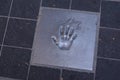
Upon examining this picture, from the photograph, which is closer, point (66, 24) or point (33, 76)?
point (33, 76)

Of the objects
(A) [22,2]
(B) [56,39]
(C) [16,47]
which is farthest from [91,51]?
(A) [22,2]

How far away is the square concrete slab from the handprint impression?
0.02 metres

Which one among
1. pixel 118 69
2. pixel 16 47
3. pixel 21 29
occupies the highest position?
pixel 21 29

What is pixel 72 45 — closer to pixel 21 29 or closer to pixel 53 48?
pixel 53 48

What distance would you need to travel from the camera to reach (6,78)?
55.5 inches

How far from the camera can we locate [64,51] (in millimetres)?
1448

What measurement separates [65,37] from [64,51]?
0.09m

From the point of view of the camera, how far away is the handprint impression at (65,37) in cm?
146

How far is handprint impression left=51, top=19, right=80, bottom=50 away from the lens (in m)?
1.46

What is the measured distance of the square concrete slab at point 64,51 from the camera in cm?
142

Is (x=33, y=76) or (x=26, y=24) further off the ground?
(x=26, y=24)

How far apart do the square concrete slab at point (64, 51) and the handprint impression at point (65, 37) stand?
22mm

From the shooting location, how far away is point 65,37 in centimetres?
146

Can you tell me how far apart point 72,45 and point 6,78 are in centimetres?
48
